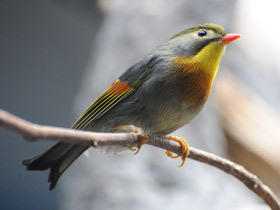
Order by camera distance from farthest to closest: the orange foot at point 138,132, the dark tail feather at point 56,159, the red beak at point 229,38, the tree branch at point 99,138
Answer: the red beak at point 229,38 → the dark tail feather at point 56,159 → the orange foot at point 138,132 → the tree branch at point 99,138

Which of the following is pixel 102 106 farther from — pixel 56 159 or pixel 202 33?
pixel 202 33

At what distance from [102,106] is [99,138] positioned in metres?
0.96

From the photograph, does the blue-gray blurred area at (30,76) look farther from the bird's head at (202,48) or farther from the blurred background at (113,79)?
the bird's head at (202,48)

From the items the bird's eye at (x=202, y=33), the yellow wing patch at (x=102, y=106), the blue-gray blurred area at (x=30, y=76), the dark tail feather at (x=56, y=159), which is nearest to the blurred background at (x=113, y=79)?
the blue-gray blurred area at (x=30, y=76)

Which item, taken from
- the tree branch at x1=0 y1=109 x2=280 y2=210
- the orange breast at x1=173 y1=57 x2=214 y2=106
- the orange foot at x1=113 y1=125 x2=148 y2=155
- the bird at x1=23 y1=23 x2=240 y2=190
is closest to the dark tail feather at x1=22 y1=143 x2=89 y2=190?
the bird at x1=23 y1=23 x2=240 y2=190

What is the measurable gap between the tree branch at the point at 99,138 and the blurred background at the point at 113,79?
858 millimetres

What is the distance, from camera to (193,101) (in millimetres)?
2184

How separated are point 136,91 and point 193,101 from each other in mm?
373

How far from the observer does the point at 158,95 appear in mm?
2127

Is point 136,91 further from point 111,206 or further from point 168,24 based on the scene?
point 168,24

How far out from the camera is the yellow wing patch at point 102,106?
87.7 inches

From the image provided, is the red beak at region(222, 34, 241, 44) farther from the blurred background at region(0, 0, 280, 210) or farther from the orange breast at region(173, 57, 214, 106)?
the blurred background at region(0, 0, 280, 210)

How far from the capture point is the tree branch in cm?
100

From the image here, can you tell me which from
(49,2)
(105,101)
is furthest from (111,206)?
(49,2)
